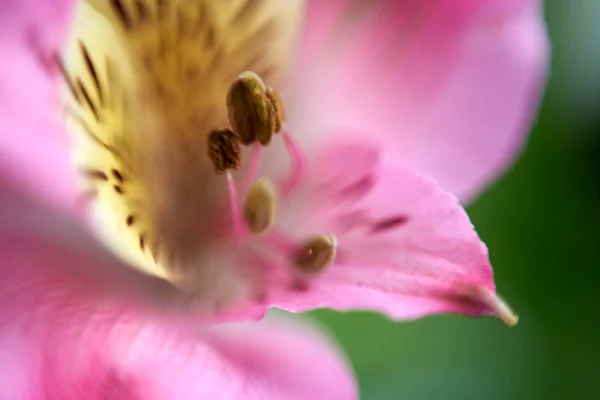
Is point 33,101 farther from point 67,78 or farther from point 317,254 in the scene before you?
point 317,254

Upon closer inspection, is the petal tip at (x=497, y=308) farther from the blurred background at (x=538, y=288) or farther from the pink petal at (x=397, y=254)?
the blurred background at (x=538, y=288)

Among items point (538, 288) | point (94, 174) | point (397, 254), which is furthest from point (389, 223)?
point (538, 288)

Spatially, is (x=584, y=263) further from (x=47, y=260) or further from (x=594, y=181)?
(x=47, y=260)

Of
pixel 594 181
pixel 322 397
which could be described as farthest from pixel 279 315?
pixel 594 181

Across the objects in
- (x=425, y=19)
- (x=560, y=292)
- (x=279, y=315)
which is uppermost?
(x=425, y=19)

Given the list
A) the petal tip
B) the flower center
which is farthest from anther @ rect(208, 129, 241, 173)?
the petal tip

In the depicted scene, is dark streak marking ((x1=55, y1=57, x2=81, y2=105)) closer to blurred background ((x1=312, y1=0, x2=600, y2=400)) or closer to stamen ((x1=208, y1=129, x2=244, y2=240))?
stamen ((x1=208, y1=129, x2=244, y2=240))
